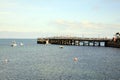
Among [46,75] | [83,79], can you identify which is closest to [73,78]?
[83,79]

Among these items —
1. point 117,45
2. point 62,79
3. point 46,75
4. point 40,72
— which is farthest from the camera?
point 117,45

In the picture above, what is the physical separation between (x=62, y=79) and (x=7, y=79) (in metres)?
10.5

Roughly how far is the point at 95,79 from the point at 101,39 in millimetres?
136195

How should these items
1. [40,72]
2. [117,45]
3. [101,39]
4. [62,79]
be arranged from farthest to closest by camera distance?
[101,39]
[117,45]
[40,72]
[62,79]

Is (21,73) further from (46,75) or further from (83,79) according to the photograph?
(83,79)

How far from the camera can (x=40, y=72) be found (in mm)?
68625

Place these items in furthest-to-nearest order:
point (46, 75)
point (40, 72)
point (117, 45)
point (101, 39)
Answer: point (101, 39), point (117, 45), point (40, 72), point (46, 75)

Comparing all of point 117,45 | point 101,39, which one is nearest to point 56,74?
point 117,45

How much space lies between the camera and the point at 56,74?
216 feet

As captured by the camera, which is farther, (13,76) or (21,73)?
(21,73)

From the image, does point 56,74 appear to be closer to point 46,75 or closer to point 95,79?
point 46,75

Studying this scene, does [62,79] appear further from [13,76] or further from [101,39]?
[101,39]

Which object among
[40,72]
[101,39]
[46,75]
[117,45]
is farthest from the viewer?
[101,39]

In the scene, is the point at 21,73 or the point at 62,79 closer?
the point at 62,79
